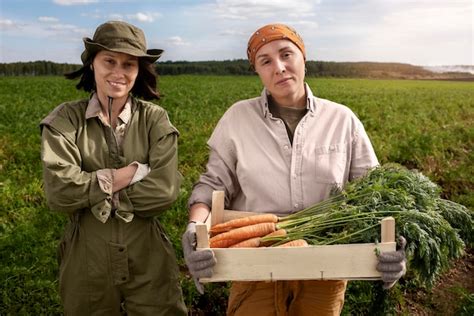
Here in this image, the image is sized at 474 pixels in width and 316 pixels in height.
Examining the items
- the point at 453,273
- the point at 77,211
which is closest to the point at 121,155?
the point at 77,211

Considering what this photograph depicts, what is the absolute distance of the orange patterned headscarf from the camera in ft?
9.40

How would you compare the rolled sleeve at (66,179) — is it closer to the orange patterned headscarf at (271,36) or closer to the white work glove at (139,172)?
the white work glove at (139,172)

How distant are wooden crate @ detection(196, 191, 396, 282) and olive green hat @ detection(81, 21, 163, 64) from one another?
1.11 metres

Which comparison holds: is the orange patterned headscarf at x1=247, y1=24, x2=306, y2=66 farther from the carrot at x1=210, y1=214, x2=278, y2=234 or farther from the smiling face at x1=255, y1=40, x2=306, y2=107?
the carrot at x1=210, y1=214, x2=278, y2=234

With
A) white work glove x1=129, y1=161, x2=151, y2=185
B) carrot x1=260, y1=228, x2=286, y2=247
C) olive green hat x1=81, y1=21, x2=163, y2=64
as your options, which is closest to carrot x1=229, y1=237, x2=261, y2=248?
carrot x1=260, y1=228, x2=286, y2=247

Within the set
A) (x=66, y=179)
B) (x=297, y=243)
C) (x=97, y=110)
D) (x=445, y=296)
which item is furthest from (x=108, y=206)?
(x=445, y=296)

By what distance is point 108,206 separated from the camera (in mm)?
3062

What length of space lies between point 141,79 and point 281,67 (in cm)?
96

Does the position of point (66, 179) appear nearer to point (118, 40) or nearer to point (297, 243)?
point (118, 40)

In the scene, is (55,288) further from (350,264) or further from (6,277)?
(350,264)

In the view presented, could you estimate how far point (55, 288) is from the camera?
4.52m

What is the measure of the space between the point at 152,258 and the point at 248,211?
69cm

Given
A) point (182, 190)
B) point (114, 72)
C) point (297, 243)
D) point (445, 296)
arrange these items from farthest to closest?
point (182, 190), point (445, 296), point (114, 72), point (297, 243)

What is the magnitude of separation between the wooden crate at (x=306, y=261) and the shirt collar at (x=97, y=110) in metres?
0.95
